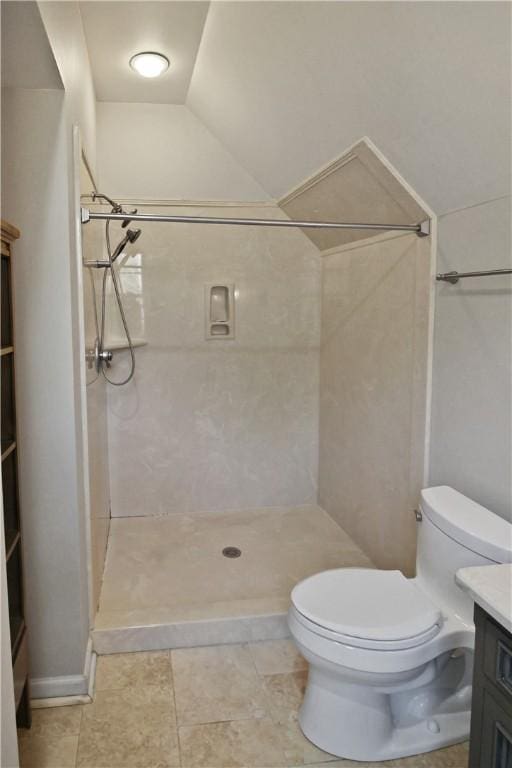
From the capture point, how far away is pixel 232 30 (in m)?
2.23

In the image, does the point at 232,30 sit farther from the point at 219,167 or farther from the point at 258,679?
the point at 258,679

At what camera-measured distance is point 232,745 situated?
1.79 m

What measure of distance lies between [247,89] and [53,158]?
1162 millimetres

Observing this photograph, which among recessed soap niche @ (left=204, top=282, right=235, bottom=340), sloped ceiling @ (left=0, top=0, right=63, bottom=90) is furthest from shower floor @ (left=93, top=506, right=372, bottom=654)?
sloped ceiling @ (left=0, top=0, right=63, bottom=90)

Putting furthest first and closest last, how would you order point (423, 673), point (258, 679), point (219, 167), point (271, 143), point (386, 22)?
point (219, 167)
point (271, 143)
point (258, 679)
point (423, 673)
point (386, 22)

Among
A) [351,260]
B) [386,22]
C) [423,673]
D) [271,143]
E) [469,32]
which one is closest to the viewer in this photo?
[469,32]

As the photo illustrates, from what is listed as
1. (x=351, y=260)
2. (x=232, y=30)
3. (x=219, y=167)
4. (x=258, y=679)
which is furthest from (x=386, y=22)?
(x=258, y=679)

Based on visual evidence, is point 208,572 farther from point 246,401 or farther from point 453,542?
point 453,542

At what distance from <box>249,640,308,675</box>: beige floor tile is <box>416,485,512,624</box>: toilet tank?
2.11 ft

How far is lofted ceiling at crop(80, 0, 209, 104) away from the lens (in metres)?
2.22

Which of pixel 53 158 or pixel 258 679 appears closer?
pixel 53 158

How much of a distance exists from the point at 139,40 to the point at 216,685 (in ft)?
8.90

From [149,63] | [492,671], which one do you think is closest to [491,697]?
[492,671]

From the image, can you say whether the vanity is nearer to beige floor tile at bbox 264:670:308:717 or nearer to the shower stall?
beige floor tile at bbox 264:670:308:717
